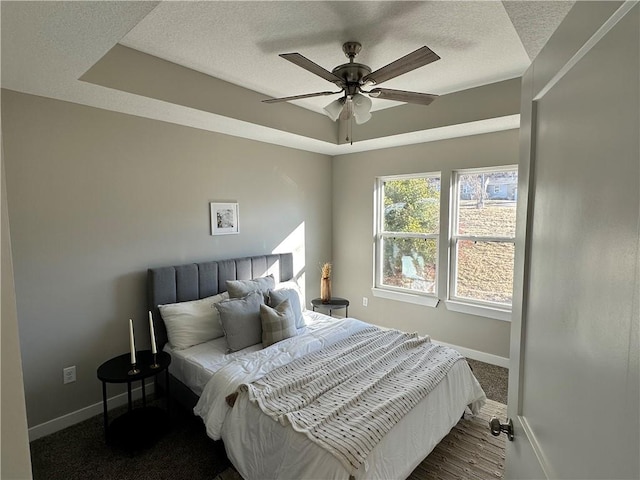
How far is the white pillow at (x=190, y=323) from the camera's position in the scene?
110 inches

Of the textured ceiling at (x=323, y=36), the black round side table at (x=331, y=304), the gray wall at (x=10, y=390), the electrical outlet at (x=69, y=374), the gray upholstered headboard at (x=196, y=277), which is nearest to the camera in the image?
the gray wall at (x=10, y=390)

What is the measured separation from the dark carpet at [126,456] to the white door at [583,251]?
198 cm

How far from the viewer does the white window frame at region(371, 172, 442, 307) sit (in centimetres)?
393

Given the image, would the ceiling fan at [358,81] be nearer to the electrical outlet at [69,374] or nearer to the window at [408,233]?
the window at [408,233]

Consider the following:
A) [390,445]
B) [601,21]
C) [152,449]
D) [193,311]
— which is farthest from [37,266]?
[601,21]

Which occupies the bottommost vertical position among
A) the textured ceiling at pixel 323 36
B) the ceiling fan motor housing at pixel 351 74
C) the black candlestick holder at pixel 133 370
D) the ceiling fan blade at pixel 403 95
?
the black candlestick holder at pixel 133 370

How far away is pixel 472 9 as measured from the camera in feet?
6.06

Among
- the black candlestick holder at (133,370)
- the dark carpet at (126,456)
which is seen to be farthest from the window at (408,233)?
the black candlestick holder at (133,370)

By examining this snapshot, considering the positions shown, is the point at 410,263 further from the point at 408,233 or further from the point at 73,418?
the point at 73,418

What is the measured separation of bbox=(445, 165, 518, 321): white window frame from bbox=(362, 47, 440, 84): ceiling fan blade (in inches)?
79.2

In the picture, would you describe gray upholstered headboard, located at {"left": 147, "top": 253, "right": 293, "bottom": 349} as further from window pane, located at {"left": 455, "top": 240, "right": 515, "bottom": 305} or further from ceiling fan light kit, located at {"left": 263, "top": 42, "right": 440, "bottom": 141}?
window pane, located at {"left": 455, "top": 240, "right": 515, "bottom": 305}

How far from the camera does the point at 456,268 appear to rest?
12.5 ft

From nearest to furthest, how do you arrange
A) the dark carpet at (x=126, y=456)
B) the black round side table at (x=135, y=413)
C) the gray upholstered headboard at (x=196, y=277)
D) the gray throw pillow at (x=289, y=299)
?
the dark carpet at (x=126, y=456) → the black round side table at (x=135, y=413) → the gray upholstered headboard at (x=196, y=277) → the gray throw pillow at (x=289, y=299)

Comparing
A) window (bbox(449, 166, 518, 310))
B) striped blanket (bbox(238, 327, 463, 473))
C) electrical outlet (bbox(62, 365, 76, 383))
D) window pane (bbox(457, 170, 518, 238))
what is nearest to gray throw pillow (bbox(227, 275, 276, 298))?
striped blanket (bbox(238, 327, 463, 473))
